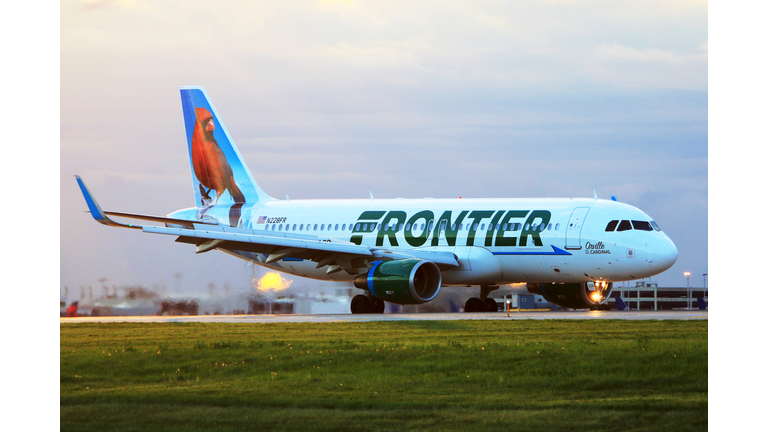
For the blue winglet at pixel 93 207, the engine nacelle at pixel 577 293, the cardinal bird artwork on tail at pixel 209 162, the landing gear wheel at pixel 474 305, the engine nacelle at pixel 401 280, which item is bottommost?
the landing gear wheel at pixel 474 305

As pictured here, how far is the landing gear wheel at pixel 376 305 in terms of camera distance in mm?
32406

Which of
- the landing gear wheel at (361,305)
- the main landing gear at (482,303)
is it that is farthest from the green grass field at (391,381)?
the main landing gear at (482,303)

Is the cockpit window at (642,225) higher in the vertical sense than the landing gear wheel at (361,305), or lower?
higher

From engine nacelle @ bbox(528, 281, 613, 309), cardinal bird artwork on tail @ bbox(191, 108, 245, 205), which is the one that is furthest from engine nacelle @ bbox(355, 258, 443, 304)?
cardinal bird artwork on tail @ bbox(191, 108, 245, 205)

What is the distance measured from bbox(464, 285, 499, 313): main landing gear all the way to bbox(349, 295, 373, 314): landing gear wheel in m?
4.05

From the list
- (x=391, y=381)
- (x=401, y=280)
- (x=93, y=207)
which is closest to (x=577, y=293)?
(x=401, y=280)

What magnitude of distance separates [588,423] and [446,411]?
70.0 inches

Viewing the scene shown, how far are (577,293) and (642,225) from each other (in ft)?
16.1

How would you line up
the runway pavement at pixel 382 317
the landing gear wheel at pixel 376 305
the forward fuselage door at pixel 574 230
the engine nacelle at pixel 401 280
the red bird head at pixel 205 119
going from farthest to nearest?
the red bird head at pixel 205 119, the landing gear wheel at pixel 376 305, the forward fuselage door at pixel 574 230, the engine nacelle at pixel 401 280, the runway pavement at pixel 382 317

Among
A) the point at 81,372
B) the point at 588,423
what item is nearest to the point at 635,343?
the point at 588,423

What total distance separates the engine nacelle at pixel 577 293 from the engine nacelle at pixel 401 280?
18.2 ft

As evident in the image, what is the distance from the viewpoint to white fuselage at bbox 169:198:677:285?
28750mm

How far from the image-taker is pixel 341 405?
12.5 meters

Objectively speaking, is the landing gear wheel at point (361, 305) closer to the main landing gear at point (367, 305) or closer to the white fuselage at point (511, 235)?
the main landing gear at point (367, 305)
